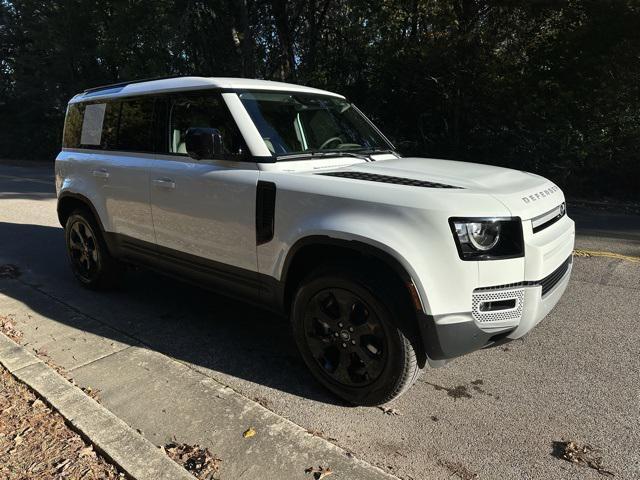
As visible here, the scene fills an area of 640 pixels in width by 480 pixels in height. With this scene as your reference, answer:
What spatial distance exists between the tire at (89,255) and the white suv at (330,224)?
296mm

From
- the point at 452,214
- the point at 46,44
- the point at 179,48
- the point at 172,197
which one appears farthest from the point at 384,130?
the point at 46,44

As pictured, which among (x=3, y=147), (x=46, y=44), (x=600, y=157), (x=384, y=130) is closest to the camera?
(x=600, y=157)

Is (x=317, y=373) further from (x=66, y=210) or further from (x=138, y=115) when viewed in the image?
(x=66, y=210)

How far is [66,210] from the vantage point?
17.9 feet

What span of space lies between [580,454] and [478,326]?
0.83 metres

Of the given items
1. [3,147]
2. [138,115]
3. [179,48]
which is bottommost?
[3,147]

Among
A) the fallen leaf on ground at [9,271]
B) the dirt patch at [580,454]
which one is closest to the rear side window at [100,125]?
the fallen leaf on ground at [9,271]

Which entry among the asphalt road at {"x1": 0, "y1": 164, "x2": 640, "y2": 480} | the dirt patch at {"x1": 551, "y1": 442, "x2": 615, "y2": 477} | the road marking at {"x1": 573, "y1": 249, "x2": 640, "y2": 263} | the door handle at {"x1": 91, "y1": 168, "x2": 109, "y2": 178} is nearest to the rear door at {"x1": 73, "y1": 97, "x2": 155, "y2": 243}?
the door handle at {"x1": 91, "y1": 168, "x2": 109, "y2": 178}

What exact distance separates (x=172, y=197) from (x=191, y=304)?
1349 mm

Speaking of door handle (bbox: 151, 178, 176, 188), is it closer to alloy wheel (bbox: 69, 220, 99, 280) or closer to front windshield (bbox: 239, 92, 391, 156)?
front windshield (bbox: 239, 92, 391, 156)

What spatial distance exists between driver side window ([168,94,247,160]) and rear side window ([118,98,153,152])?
30cm

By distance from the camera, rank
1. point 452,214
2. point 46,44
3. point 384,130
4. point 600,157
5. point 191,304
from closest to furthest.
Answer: point 452,214
point 191,304
point 600,157
point 384,130
point 46,44

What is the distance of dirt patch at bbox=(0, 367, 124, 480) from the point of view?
2.48 m

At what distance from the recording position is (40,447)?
2652mm
